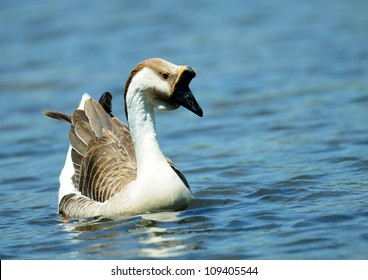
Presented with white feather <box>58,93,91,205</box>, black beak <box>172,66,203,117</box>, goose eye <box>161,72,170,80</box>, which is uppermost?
goose eye <box>161,72,170,80</box>

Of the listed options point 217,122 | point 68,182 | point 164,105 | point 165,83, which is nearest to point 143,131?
point 164,105

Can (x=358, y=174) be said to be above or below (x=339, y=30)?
below

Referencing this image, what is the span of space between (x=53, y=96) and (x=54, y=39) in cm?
533

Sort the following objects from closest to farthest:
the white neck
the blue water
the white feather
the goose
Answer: the blue water
the goose
the white neck
the white feather

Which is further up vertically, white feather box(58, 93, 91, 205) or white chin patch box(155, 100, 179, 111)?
white chin patch box(155, 100, 179, 111)

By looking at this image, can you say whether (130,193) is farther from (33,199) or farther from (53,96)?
(53,96)

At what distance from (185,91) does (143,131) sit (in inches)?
26.7

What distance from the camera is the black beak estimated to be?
8.84m

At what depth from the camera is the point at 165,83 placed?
894 centimetres

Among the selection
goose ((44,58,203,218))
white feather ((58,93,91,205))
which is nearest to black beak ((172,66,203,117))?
goose ((44,58,203,218))

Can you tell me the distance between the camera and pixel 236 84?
55.6ft

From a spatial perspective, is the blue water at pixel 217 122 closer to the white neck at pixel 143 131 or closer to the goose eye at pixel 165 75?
the white neck at pixel 143 131

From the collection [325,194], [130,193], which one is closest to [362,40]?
[325,194]

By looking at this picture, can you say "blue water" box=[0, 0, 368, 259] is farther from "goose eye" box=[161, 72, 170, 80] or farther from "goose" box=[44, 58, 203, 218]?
"goose eye" box=[161, 72, 170, 80]
